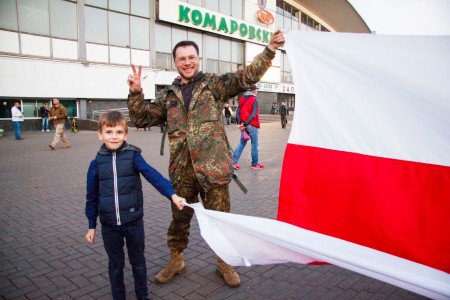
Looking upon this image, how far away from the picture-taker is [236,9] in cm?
3359

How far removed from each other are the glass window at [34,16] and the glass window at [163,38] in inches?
328

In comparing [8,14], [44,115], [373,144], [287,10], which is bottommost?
[44,115]

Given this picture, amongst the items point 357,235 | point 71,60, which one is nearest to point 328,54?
point 357,235

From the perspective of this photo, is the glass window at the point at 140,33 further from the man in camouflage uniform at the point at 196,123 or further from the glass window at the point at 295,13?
the man in camouflage uniform at the point at 196,123

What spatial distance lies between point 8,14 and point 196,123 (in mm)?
22281

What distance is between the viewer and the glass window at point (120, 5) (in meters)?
24.2

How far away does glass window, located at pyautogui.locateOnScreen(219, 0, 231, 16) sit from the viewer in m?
31.9

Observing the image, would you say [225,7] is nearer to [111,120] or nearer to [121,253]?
[111,120]

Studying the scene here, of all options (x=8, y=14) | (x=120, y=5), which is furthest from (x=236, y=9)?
(x=8, y=14)

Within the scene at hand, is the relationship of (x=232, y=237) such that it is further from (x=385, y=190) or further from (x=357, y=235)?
(x=385, y=190)

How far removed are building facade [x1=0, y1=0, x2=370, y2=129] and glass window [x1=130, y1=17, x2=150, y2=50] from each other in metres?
0.07

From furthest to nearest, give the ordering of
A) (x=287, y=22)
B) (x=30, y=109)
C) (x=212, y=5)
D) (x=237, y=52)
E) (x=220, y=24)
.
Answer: (x=287, y=22) → (x=237, y=52) → (x=220, y=24) → (x=212, y=5) → (x=30, y=109)

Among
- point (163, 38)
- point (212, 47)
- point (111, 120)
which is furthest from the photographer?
point (212, 47)

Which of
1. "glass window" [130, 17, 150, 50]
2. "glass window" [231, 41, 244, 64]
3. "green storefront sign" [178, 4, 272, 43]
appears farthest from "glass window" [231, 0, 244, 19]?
"glass window" [130, 17, 150, 50]
